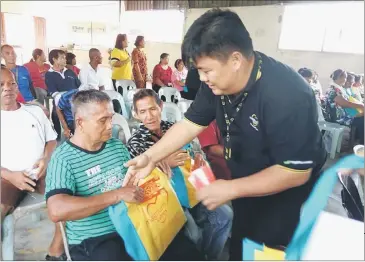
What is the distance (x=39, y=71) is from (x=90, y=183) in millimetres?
2665

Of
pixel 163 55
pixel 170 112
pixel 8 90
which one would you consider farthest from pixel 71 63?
pixel 8 90

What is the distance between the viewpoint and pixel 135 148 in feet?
4.83

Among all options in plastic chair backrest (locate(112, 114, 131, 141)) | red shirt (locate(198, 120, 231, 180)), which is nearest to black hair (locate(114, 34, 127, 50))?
plastic chair backrest (locate(112, 114, 131, 141))

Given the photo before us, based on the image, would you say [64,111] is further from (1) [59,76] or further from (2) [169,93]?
(2) [169,93]

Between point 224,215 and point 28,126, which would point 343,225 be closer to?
point 224,215

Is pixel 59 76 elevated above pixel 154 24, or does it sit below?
below

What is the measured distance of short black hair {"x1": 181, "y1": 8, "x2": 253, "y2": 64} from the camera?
751 millimetres

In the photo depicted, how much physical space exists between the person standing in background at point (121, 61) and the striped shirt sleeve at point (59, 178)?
2.69 meters

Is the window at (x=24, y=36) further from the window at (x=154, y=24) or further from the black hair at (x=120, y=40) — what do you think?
the window at (x=154, y=24)

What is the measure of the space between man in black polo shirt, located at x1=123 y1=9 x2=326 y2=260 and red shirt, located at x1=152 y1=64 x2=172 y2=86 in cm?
323

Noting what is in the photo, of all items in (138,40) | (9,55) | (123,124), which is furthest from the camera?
(138,40)

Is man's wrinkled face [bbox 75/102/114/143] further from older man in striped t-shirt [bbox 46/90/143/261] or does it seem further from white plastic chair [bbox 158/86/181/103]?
white plastic chair [bbox 158/86/181/103]

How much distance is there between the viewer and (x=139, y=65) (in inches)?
152

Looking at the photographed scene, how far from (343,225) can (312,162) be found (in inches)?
11.6
